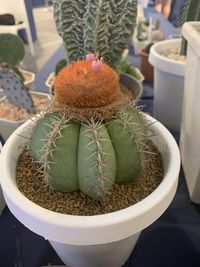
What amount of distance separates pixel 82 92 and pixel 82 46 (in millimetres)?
290

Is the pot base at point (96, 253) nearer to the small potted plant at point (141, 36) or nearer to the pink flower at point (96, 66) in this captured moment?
the pink flower at point (96, 66)

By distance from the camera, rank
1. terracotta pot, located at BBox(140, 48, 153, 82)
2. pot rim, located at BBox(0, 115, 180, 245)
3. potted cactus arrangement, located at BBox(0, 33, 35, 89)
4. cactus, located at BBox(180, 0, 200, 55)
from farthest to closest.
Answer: terracotta pot, located at BBox(140, 48, 153, 82)
potted cactus arrangement, located at BBox(0, 33, 35, 89)
cactus, located at BBox(180, 0, 200, 55)
pot rim, located at BBox(0, 115, 180, 245)

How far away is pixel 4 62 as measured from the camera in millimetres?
730

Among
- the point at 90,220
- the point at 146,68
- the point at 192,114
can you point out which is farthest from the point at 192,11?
the point at 90,220

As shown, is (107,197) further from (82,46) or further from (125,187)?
(82,46)

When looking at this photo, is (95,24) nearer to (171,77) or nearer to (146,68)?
(171,77)

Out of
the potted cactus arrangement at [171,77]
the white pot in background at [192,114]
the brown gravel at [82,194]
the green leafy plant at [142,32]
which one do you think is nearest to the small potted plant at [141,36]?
the green leafy plant at [142,32]

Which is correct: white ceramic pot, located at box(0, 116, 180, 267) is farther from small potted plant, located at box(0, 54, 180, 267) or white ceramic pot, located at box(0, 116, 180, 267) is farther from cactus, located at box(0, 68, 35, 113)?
cactus, located at box(0, 68, 35, 113)

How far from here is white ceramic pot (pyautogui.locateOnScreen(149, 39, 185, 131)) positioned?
613mm

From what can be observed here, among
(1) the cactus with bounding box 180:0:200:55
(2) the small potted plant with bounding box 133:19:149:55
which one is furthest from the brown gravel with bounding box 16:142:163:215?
(2) the small potted plant with bounding box 133:19:149:55

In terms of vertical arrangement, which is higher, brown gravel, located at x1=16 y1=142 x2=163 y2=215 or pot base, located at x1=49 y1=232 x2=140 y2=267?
brown gravel, located at x1=16 y1=142 x2=163 y2=215

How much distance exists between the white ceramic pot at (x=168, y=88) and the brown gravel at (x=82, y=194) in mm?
287

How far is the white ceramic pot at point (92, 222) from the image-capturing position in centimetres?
30

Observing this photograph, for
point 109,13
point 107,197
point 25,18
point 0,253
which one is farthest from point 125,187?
point 25,18
